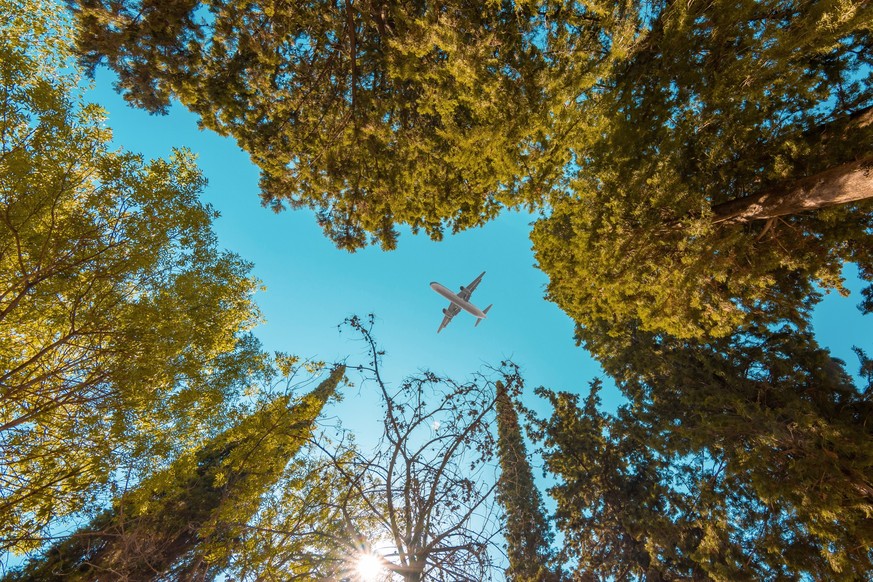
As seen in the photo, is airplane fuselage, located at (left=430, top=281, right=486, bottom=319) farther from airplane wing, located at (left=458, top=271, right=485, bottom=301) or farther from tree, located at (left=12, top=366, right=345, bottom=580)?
tree, located at (left=12, top=366, right=345, bottom=580)

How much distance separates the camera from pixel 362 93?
786 centimetres

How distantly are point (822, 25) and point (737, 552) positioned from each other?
9832 millimetres

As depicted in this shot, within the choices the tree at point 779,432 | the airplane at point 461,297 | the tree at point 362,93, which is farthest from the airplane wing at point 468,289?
the tree at point 362,93

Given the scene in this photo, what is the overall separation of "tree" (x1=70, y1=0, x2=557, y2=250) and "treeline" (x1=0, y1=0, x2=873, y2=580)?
2.3 inches

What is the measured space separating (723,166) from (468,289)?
54.0ft

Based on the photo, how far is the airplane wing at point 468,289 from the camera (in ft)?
71.6

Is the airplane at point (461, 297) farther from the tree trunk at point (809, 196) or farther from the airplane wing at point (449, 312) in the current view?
the tree trunk at point (809, 196)

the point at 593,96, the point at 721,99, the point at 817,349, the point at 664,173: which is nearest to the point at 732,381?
the point at 817,349

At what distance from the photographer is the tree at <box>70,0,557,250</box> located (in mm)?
6387

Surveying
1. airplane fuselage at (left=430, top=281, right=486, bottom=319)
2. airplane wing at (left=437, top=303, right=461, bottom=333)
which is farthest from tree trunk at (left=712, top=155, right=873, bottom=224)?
airplane wing at (left=437, top=303, right=461, bottom=333)

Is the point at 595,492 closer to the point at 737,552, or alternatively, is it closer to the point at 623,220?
the point at 737,552

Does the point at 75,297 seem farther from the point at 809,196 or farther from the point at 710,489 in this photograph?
the point at 710,489

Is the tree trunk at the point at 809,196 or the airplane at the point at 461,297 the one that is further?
the airplane at the point at 461,297

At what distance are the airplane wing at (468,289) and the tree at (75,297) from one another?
15488 millimetres
